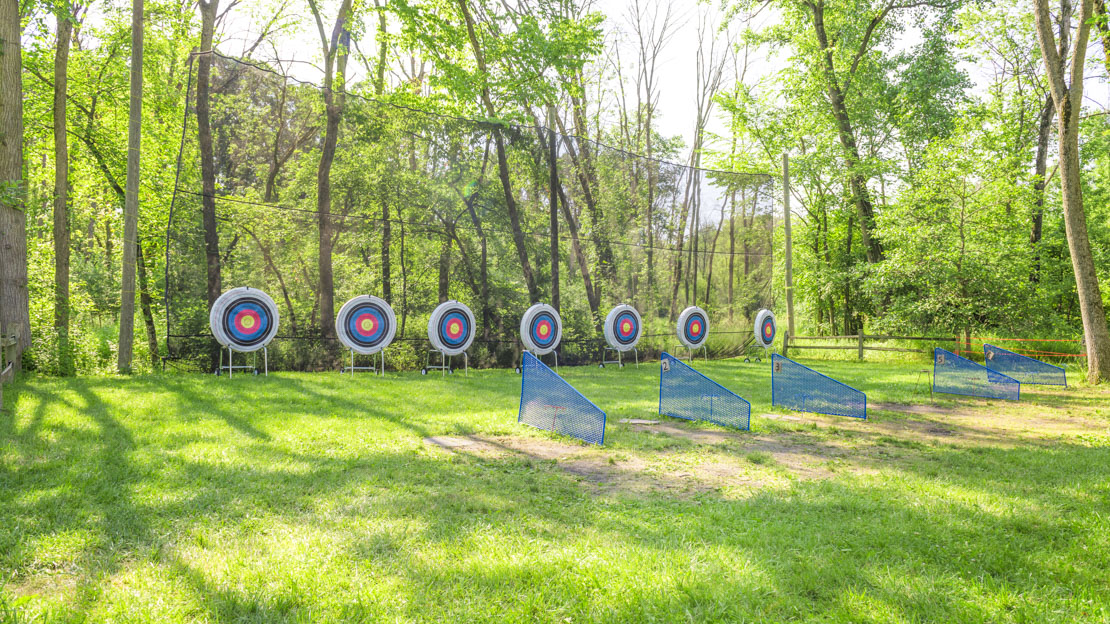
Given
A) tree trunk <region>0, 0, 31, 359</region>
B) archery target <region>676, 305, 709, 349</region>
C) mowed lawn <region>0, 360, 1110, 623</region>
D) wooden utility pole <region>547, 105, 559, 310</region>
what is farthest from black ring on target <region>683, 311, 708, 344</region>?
tree trunk <region>0, 0, 31, 359</region>

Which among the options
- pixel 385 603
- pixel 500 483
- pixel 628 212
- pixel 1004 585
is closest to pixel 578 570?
Answer: pixel 385 603

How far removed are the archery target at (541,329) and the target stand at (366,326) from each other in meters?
2.79

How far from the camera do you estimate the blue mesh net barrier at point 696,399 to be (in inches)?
279

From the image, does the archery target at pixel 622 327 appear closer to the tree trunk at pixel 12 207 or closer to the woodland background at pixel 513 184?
the woodland background at pixel 513 184

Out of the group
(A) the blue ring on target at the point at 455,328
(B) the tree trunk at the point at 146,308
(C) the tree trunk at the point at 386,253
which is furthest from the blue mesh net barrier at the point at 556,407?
(B) the tree trunk at the point at 146,308

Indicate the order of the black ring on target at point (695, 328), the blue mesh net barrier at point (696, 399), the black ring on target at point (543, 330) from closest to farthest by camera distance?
the blue mesh net barrier at point (696, 399) → the black ring on target at point (543, 330) → the black ring on target at point (695, 328)

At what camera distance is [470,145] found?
12.5 m

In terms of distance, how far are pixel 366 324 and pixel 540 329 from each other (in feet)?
12.2

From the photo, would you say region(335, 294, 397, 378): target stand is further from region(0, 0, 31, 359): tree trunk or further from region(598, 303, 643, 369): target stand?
region(598, 303, 643, 369): target stand

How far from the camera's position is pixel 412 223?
11695 millimetres

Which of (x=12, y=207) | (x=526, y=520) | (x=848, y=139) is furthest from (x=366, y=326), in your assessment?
(x=848, y=139)

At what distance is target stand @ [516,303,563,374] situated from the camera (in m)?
12.5

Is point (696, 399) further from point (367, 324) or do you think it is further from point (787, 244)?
point (787, 244)

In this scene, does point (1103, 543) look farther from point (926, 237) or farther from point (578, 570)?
point (926, 237)
